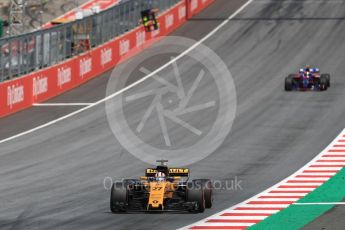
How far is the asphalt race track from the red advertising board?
0.62 m

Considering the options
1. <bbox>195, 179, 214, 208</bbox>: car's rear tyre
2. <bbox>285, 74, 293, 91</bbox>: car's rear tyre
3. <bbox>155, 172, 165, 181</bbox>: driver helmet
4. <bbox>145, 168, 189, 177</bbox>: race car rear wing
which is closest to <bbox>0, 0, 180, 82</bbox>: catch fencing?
<bbox>285, 74, 293, 91</bbox>: car's rear tyre

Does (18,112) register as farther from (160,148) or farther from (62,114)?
(160,148)

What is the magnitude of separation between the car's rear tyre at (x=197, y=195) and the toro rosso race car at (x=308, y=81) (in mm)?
22349

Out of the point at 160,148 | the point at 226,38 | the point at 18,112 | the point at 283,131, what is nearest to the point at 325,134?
the point at 283,131

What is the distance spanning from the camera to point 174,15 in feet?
198

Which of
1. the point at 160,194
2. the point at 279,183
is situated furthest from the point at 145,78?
the point at 160,194

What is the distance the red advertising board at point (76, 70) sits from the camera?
134 feet

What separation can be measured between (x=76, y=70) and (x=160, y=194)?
26.1 meters

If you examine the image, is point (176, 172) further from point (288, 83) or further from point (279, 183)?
point (288, 83)

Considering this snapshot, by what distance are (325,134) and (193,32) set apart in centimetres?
2577

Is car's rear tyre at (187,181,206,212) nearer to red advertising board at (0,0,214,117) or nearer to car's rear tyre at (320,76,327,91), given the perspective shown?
red advertising board at (0,0,214,117)

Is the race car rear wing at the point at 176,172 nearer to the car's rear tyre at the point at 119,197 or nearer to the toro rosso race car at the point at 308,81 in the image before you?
the car's rear tyre at the point at 119,197

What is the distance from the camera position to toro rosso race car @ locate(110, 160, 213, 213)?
21812 millimetres

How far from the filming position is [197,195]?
21844mm
